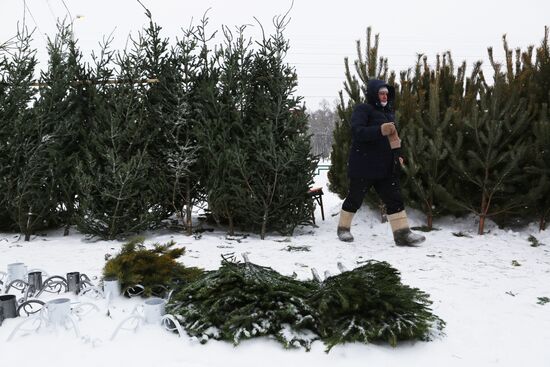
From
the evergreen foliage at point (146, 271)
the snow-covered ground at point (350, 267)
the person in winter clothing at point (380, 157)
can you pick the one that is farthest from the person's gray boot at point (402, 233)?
the evergreen foliage at point (146, 271)

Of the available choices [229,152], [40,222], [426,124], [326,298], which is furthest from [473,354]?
[40,222]

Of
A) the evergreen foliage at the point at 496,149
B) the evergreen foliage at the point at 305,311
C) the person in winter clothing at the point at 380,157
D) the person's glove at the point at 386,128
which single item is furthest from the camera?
the evergreen foliage at the point at 496,149

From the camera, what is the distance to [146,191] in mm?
5512

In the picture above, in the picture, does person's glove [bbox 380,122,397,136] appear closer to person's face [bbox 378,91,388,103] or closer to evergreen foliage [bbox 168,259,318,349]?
person's face [bbox 378,91,388,103]

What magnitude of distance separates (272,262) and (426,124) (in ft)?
10.4

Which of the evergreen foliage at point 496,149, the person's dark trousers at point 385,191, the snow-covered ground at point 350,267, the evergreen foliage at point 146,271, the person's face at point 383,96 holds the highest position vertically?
the person's face at point 383,96

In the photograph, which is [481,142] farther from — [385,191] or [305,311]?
[305,311]

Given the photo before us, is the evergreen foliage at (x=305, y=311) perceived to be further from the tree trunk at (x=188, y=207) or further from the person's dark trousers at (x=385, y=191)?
the tree trunk at (x=188, y=207)

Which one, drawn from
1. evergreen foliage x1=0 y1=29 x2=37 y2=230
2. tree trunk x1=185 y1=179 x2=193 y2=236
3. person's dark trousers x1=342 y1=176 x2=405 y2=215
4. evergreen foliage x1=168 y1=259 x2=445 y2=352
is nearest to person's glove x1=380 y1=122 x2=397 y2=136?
person's dark trousers x1=342 y1=176 x2=405 y2=215

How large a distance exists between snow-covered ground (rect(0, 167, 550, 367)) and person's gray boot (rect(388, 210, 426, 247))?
13 centimetres

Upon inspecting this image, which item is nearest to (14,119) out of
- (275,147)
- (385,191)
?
(275,147)

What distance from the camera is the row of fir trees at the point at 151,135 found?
542 cm

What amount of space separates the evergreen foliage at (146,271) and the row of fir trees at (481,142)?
11.7 feet

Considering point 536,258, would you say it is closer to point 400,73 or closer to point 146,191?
point 400,73
